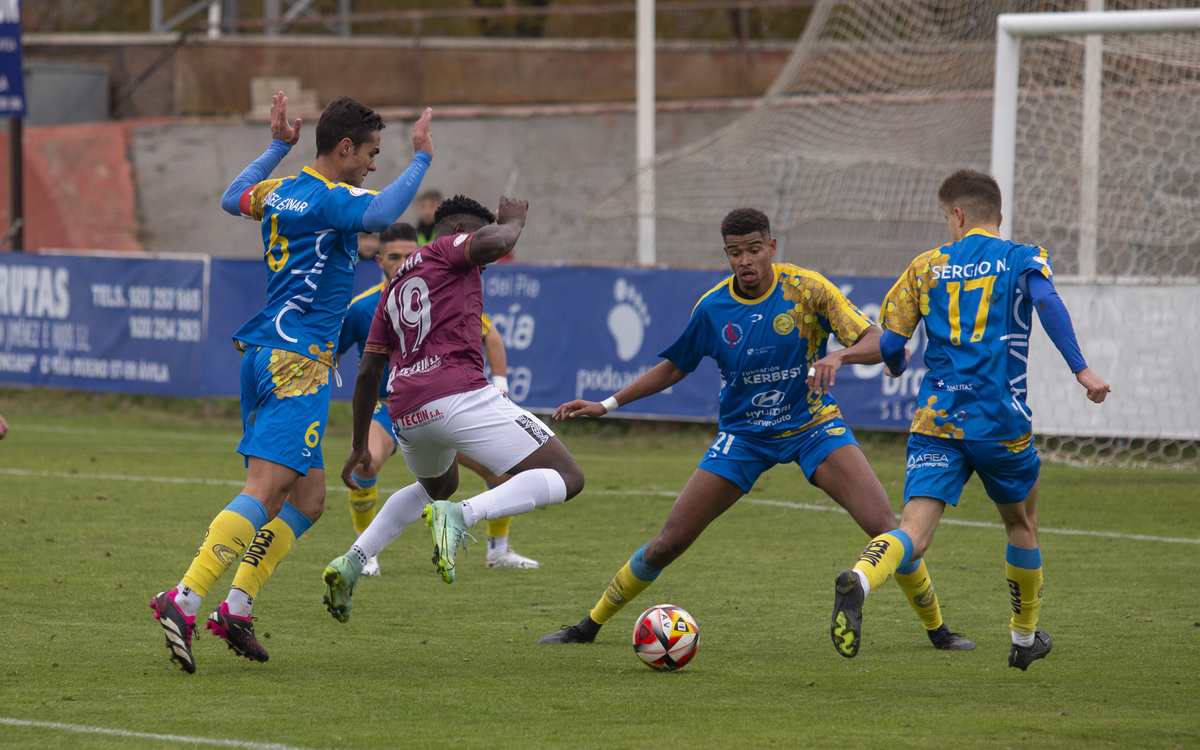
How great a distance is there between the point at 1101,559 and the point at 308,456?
5296mm

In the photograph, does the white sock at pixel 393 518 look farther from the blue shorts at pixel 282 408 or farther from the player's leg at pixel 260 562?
the blue shorts at pixel 282 408

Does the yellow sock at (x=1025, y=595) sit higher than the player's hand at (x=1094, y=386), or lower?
lower

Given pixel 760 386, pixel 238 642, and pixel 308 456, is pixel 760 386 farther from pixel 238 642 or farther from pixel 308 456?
pixel 238 642

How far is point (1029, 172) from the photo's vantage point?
45.2ft

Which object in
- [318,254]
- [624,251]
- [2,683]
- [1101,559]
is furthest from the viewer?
[624,251]

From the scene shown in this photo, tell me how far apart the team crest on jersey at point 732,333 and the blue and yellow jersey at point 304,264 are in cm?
172

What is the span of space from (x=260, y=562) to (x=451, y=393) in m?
1.11

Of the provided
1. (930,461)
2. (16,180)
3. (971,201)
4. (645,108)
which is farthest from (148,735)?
(16,180)

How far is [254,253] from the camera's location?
2186 centimetres

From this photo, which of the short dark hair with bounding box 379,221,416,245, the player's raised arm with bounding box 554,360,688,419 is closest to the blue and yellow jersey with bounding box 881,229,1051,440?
the player's raised arm with bounding box 554,360,688,419

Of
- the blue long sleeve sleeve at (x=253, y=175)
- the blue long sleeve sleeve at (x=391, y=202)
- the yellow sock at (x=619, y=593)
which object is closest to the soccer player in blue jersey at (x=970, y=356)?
the yellow sock at (x=619, y=593)

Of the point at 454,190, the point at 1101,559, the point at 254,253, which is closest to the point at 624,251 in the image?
the point at 454,190

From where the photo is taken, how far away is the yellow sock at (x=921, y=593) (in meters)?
5.90

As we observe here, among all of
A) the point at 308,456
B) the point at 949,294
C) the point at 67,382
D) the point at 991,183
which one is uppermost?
the point at 991,183
